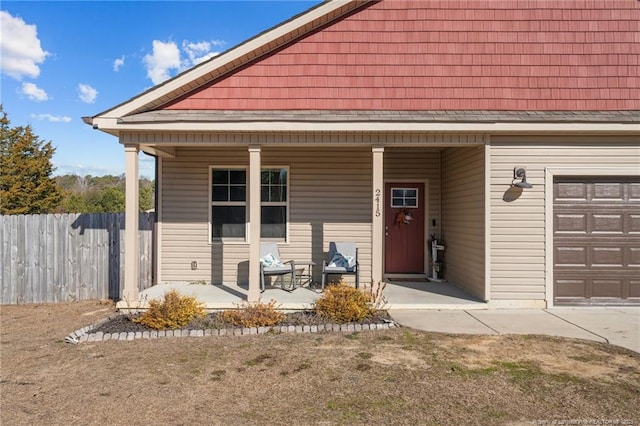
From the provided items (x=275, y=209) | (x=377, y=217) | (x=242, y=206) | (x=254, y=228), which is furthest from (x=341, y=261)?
(x=242, y=206)

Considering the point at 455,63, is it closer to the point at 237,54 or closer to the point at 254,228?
the point at 237,54

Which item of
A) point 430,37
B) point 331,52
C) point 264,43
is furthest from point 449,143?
point 264,43

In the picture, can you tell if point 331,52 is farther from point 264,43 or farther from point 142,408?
point 142,408

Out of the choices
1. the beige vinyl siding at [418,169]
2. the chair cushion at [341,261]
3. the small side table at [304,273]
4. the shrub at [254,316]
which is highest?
the beige vinyl siding at [418,169]

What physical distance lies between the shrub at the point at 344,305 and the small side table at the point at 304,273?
1.78 metres

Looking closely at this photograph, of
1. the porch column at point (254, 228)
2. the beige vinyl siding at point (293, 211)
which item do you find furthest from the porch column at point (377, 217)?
the porch column at point (254, 228)

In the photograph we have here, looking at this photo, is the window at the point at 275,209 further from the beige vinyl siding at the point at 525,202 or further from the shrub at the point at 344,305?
the beige vinyl siding at the point at 525,202

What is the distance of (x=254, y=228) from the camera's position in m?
5.77

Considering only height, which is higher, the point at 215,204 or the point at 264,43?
the point at 264,43

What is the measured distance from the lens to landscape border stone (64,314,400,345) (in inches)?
182

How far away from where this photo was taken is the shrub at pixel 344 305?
16.7 feet

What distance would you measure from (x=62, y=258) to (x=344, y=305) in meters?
5.26

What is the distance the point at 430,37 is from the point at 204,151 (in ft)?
15.1

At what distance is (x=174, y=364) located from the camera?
3863 millimetres
